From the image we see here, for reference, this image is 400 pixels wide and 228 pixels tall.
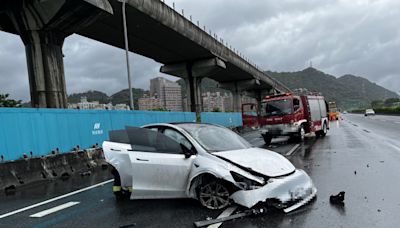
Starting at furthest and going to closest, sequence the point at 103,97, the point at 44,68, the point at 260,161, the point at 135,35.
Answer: the point at 103,97
the point at 135,35
the point at 44,68
the point at 260,161

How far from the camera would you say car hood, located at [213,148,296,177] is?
5.17 metres

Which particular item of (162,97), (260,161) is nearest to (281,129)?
(260,161)

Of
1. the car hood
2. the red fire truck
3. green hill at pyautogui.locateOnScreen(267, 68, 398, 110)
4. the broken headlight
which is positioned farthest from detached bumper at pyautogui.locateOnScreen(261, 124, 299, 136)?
green hill at pyautogui.locateOnScreen(267, 68, 398, 110)

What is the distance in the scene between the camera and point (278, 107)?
58.2 ft

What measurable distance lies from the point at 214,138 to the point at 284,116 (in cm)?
1182

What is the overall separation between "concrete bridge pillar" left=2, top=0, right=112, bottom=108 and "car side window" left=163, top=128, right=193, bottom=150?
13.8 m

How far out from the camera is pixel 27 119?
35.9 ft

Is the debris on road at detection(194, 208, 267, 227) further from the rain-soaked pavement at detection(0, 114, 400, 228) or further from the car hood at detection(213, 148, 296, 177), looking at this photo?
the car hood at detection(213, 148, 296, 177)

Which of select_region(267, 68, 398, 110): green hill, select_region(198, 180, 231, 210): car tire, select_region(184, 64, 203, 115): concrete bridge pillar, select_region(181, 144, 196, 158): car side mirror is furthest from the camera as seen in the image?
Answer: select_region(267, 68, 398, 110): green hill

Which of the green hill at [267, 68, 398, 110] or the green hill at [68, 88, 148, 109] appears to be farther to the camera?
the green hill at [267, 68, 398, 110]

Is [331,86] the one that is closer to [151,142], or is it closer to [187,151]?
[151,142]

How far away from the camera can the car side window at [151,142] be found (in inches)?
235

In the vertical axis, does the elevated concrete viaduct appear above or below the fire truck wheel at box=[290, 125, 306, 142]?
above

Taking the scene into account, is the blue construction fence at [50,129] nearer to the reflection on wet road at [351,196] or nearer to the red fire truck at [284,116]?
the red fire truck at [284,116]
